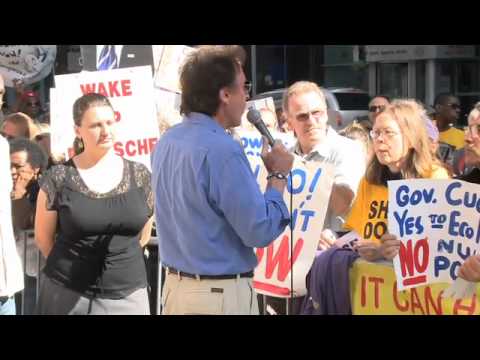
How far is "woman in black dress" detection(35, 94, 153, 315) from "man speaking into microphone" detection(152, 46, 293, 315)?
45.2 inches

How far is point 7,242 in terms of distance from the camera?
5238 millimetres

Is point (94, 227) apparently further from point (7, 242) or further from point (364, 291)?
point (364, 291)

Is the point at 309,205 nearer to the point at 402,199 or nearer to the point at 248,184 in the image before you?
the point at 402,199

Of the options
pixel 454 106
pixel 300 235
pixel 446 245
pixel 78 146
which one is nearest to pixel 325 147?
pixel 300 235

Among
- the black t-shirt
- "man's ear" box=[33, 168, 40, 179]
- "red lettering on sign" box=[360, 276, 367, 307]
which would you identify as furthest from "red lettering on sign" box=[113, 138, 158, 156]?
"red lettering on sign" box=[360, 276, 367, 307]

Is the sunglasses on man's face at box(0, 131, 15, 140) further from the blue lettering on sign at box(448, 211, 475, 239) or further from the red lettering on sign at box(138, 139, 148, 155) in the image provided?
the blue lettering on sign at box(448, 211, 475, 239)

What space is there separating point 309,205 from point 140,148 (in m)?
1.17

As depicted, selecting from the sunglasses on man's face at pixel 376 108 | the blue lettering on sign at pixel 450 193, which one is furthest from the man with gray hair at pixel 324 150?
the blue lettering on sign at pixel 450 193

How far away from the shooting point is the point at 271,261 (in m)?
5.03

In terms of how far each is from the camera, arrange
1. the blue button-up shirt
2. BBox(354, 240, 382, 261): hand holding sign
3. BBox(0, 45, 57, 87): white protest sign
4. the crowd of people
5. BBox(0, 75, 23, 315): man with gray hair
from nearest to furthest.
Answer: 1. the blue button-up shirt
2. the crowd of people
3. BBox(354, 240, 382, 261): hand holding sign
4. BBox(0, 75, 23, 315): man with gray hair
5. BBox(0, 45, 57, 87): white protest sign

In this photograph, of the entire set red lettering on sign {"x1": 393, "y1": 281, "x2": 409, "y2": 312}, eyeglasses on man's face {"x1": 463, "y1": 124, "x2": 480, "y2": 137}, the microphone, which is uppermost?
the microphone

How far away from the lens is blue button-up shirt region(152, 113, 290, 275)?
3.63 m
